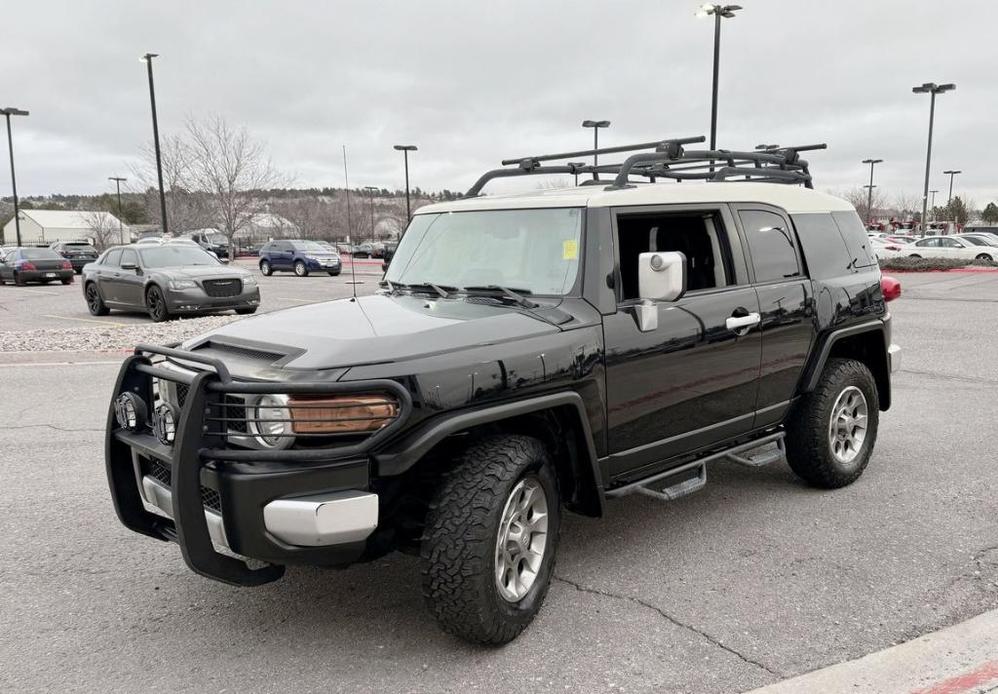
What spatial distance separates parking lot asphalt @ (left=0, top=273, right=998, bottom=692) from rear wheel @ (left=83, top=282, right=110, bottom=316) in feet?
40.1

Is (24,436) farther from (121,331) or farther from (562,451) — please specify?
(121,331)

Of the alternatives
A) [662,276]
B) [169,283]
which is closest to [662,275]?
[662,276]

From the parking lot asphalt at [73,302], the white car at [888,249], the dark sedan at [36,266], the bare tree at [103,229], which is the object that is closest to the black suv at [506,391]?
the parking lot asphalt at [73,302]

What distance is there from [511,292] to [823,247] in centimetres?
235

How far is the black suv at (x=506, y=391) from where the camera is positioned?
292 cm

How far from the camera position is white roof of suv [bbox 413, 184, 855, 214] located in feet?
13.0

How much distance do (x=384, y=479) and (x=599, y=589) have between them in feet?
4.26

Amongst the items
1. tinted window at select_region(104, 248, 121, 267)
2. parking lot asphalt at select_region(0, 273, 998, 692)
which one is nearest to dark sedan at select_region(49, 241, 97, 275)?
tinted window at select_region(104, 248, 121, 267)

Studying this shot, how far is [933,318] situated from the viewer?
14.5 metres

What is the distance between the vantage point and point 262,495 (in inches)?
111

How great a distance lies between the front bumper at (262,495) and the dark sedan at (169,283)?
40.6 feet

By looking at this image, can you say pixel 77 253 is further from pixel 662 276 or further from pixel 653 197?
pixel 662 276

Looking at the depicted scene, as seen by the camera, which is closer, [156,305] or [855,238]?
[855,238]

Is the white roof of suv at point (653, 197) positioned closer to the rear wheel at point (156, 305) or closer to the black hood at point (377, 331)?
the black hood at point (377, 331)
